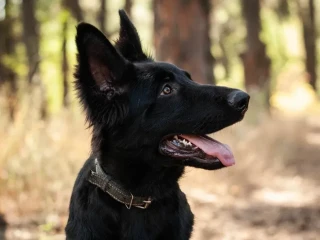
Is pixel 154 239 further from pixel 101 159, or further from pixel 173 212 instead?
pixel 101 159

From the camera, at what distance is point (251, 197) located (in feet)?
27.9

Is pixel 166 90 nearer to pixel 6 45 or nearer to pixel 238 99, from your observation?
pixel 238 99

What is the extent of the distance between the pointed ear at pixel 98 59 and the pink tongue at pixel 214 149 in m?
0.59

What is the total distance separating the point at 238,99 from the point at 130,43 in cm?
106

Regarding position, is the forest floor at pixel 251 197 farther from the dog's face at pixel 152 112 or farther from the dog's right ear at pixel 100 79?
the dog's right ear at pixel 100 79

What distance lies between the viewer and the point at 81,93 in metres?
3.52

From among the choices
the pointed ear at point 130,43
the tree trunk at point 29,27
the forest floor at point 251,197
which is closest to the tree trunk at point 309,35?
the tree trunk at point 29,27

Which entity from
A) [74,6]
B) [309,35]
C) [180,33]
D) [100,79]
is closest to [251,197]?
[180,33]

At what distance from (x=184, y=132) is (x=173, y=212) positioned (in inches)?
20.9

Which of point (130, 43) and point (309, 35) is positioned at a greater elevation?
point (130, 43)

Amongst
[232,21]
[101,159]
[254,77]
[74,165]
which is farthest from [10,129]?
[232,21]

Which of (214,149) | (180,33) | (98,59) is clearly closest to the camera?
(98,59)

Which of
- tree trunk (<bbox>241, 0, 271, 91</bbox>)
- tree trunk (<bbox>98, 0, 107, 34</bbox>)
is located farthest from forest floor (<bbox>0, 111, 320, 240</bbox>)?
tree trunk (<bbox>98, 0, 107, 34</bbox>)

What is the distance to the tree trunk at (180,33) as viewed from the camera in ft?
31.3
